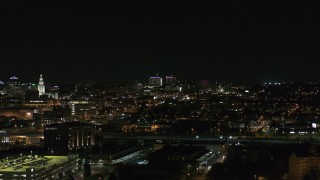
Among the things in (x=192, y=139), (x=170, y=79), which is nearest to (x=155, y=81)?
(x=170, y=79)

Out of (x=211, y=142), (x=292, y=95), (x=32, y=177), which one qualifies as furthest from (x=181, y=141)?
(x=292, y=95)

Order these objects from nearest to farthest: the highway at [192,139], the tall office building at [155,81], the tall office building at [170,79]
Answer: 1. the highway at [192,139]
2. the tall office building at [155,81]
3. the tall office building at [170,79]

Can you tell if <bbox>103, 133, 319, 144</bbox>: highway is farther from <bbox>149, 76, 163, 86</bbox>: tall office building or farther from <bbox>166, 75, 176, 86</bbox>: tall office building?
<bbox>166, 75, 176, 86</bbox>: tall office building

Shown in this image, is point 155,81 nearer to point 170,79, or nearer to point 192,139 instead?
point 170,79

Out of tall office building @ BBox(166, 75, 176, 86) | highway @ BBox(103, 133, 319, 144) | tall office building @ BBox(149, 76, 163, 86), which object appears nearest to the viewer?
highway @ BBox(103, 133, 319, 144)

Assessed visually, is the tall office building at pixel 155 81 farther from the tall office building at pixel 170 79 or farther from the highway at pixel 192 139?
the highway at pixel 192 139

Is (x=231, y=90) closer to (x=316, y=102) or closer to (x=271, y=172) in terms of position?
(x=316, y=102)

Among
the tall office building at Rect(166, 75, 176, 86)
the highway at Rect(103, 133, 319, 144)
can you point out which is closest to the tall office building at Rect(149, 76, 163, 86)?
the tall office building at Rect(166, 75, 176, 86)

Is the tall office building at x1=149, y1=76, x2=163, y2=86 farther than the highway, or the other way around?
the tall office building at x1=149, y1=76, x2=163, y2=86

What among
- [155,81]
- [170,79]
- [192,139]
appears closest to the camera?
[192,139]

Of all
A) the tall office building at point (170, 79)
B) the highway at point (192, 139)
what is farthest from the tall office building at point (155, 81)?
the highway at point (192, 139)

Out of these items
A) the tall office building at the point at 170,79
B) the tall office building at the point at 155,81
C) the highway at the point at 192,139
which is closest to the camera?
the highway at the point at 192,139

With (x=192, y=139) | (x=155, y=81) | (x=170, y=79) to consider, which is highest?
(x=170, y=79)
